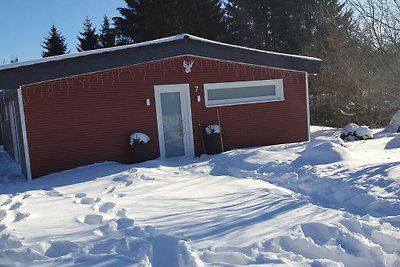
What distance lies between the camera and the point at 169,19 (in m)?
24.1

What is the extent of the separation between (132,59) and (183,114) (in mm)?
1919

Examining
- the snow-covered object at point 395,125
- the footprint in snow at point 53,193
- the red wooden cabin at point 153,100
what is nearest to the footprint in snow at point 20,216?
the footprint in snow at point 53,193

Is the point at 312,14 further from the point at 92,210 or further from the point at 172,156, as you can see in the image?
the point at 92,210

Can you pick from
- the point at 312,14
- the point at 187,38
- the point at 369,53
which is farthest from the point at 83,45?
the point at 369,53

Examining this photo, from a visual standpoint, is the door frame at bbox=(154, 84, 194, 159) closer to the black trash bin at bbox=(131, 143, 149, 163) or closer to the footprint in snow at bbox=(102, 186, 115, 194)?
the black trash bin at bbox=(131, 143, 149, 163)

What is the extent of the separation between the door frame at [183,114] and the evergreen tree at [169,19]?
47.0 ft

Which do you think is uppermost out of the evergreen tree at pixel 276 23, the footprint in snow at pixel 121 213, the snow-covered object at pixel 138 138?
the evergreen tree at pixel 276 23

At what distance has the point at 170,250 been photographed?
3.83 meters

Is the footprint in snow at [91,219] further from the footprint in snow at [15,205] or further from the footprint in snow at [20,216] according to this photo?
the footprint in snow at [15,205]

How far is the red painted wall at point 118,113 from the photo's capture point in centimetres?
916

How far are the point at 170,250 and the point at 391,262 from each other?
192 cm

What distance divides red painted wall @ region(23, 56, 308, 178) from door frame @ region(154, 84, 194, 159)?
13 cm

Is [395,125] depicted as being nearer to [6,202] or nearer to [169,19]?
[6,202]

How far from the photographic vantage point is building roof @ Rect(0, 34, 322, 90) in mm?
8625
